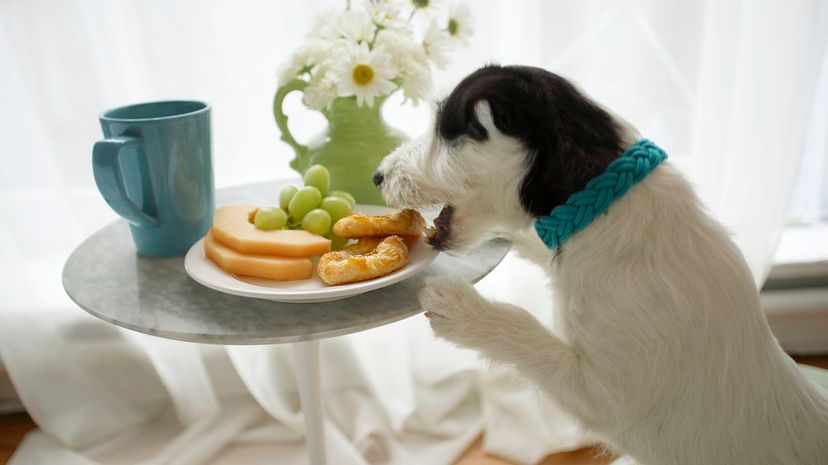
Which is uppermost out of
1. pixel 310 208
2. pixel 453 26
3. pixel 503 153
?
pixel 453 26

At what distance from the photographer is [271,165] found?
1.46 meters

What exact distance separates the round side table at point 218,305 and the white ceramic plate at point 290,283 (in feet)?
0.08

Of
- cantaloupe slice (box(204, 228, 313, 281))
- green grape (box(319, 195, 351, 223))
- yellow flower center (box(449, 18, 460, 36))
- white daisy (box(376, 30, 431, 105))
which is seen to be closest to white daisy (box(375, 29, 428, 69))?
white daisy (box(376, 30, 431, 105))

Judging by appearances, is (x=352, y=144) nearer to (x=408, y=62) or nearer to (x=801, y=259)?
(x=408, y=62)

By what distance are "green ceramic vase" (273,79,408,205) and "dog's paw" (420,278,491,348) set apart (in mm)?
299

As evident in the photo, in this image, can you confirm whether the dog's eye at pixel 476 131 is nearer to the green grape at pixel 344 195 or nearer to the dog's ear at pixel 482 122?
the dog's ear at pixel 482 122

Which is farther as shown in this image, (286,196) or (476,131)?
(286,196)

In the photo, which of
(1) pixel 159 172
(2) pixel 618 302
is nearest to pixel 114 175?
(1) pixel 159 172

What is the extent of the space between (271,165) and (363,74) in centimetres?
59

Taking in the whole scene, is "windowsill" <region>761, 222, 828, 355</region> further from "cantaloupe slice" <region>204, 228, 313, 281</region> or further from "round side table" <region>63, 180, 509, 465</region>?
"cantaloupe slice" <region>204, 228, 313, 281</region>

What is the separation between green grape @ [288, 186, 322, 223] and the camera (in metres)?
0.91

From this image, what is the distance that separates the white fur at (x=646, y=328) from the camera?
74 cm

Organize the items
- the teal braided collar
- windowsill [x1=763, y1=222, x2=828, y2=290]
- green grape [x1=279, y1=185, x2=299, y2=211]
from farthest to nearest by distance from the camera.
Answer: windowsill [x1=763, y1=222, x2=828, y2=290] < green grape [x1=279, y1=185, x2=299, y2=211] < the teal braided collar

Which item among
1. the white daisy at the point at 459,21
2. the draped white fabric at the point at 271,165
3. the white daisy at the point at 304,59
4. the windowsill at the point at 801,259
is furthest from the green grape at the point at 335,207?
the windowsill at the point at 801,259
